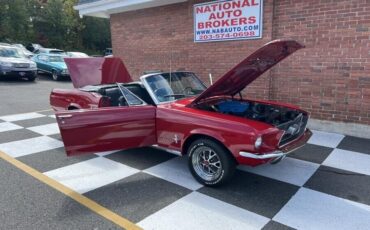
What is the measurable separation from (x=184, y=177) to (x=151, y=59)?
581 cm

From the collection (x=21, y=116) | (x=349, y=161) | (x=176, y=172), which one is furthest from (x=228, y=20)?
(x=21, y=116)

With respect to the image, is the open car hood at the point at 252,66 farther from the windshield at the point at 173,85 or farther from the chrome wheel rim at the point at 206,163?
the chrome wheel rim at the point at 206,163

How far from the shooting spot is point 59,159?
464 cm

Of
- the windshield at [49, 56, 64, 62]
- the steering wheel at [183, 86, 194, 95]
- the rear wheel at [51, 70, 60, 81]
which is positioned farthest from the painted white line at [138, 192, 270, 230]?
the windshield at [49, 56, 64, 62]

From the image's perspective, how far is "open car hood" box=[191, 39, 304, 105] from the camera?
3.53m

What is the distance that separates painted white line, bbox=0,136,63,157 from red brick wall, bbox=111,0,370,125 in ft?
13.3

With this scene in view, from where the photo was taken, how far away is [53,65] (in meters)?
16.0

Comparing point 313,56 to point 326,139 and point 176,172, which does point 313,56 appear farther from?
point 176,172

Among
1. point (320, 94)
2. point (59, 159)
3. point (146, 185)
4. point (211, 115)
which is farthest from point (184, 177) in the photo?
point (320, 94)

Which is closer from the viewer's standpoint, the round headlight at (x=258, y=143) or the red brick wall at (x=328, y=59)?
the round headlight at (x=258, y=143)

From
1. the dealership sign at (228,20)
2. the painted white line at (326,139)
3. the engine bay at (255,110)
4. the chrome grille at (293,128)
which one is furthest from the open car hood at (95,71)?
the painted white line at (326,139)

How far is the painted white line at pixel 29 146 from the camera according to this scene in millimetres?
4939

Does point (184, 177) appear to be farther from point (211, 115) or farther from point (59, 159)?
point (59, 159)

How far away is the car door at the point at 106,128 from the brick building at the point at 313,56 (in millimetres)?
3620
